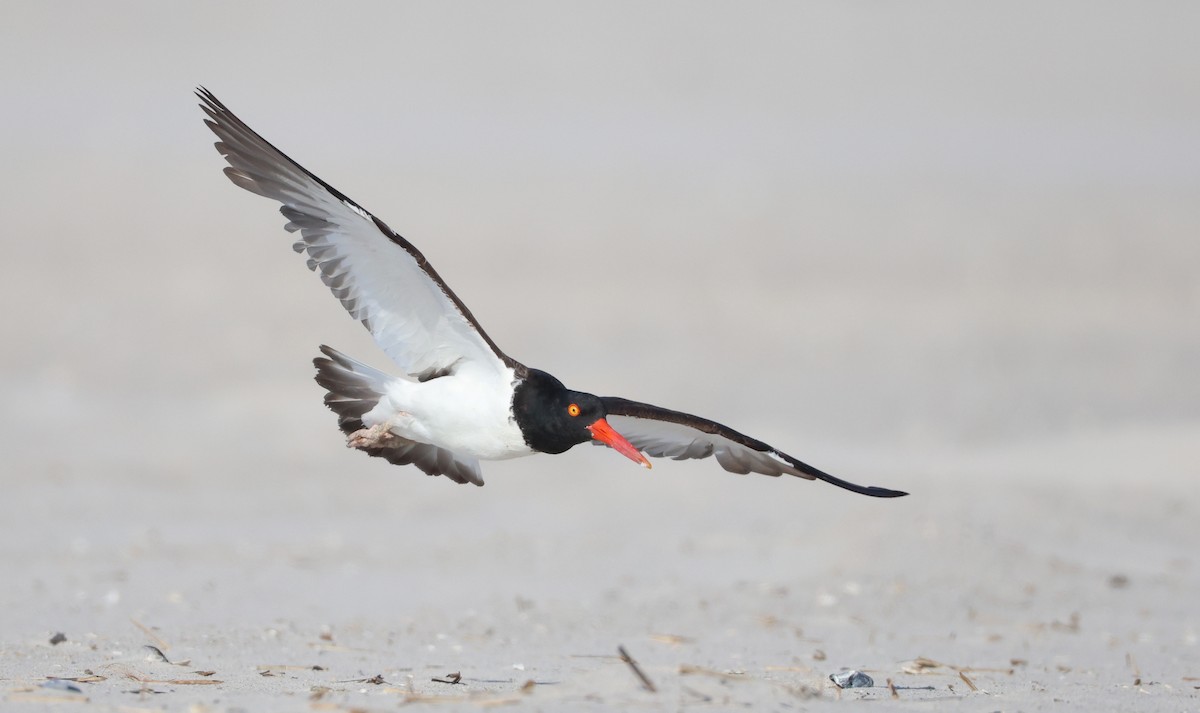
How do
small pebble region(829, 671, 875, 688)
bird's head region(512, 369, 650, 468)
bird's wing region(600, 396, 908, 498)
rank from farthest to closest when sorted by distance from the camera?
bird's wing region(600, 396, 908, 498), bird's head region(512, 369, 650, 468), small pebble region(829, 671, 875, 688)

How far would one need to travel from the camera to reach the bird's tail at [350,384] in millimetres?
7531

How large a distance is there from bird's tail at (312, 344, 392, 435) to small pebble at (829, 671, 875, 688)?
9.25 feet

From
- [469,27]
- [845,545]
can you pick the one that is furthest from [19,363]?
[469,27]

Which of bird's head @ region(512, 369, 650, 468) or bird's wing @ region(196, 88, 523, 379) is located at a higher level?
bird's wing @ region(196, 88, 523, 379)

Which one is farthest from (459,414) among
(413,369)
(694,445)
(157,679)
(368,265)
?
(157,679)

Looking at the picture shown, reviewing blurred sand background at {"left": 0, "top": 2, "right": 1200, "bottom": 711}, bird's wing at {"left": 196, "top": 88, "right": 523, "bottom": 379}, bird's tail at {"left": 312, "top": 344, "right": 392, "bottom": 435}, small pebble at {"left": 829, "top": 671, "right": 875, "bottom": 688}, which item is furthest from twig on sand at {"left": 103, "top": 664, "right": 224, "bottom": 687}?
small pebble at {"left": 829, "top": 671, "right": 875, "bottom": 688}

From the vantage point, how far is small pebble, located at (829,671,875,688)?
6094mm

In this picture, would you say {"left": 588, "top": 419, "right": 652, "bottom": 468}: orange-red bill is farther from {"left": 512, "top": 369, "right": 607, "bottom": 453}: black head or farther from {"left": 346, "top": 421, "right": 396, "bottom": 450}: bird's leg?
{"left": 346, "top": 421, "right": 396, "bottom": 450}: bird's leg

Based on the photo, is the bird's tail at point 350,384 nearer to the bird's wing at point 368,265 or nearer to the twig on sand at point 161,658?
the bird's wing at point 368,265

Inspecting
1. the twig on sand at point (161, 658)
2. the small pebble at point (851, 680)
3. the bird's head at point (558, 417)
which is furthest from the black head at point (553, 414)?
the twig on sand at point (161, 658)

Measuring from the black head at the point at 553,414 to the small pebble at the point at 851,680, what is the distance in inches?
67.8

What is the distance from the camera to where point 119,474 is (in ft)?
42.6

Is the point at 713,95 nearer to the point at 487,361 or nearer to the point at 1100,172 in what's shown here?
the point at 1100,172

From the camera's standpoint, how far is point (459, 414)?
7.23 m
